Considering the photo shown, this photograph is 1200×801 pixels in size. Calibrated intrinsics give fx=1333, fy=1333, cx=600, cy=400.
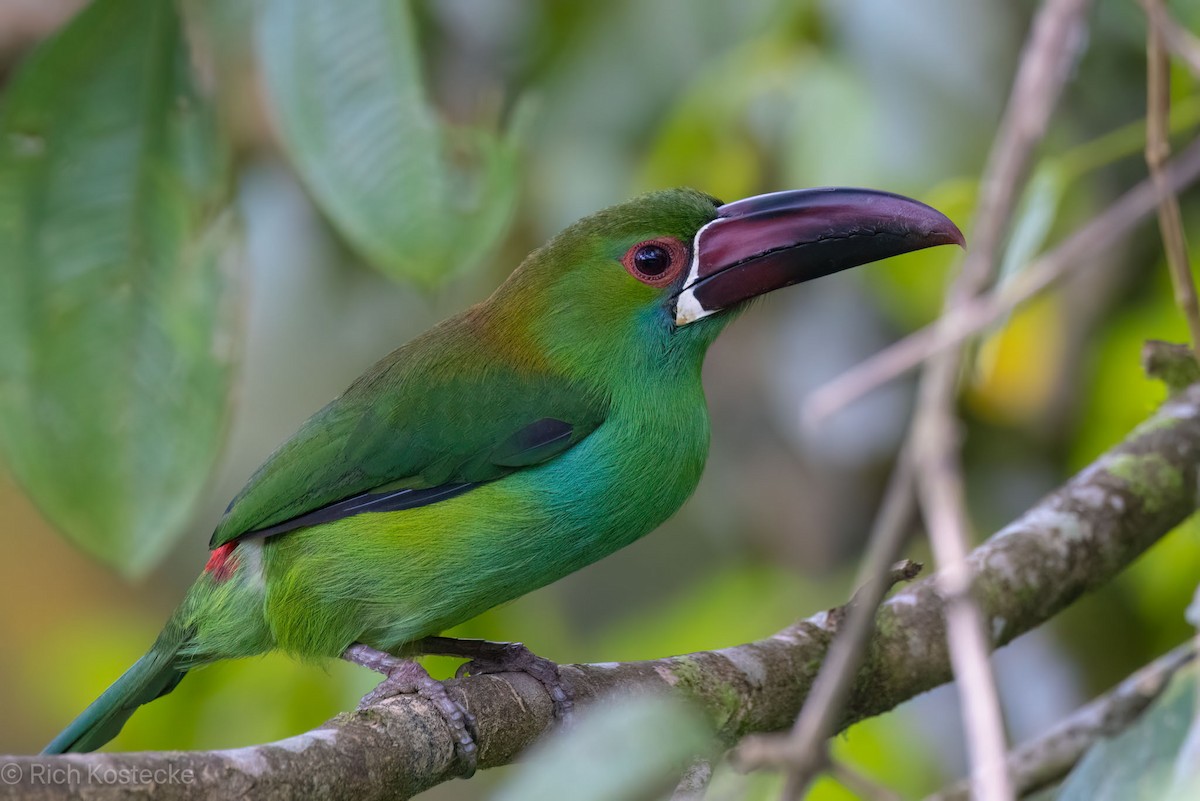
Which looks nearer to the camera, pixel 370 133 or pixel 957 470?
pixel 957 470

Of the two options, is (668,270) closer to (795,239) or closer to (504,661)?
(795,239)

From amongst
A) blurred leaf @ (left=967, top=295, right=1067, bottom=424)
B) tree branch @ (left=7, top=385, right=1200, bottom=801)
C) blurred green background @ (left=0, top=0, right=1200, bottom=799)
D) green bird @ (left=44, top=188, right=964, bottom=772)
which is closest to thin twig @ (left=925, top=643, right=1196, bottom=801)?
tree branch @ (left=7, top=385, right=1200, bottom=801)

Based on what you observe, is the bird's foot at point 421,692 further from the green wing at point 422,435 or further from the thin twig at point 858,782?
the thin twig at point 858,782

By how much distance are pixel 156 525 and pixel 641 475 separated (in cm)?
98

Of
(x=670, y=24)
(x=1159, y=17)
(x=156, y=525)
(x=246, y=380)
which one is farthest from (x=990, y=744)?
(x=246, y=380)

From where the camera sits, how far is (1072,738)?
9.18 ft

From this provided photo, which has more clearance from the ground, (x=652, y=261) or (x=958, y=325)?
(x=652, y=261)

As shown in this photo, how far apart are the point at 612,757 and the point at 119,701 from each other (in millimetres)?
1929

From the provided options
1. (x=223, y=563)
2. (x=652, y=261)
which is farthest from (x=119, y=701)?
(x=652, y=261)

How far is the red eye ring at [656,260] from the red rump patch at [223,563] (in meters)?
1.06

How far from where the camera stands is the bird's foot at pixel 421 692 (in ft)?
7.27

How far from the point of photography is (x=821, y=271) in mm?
2832

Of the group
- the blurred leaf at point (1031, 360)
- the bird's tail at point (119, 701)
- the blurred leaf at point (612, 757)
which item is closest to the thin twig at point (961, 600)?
the blurred leaf at point (612, 757)

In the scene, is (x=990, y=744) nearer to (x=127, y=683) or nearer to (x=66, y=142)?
(x=66, y=142)
